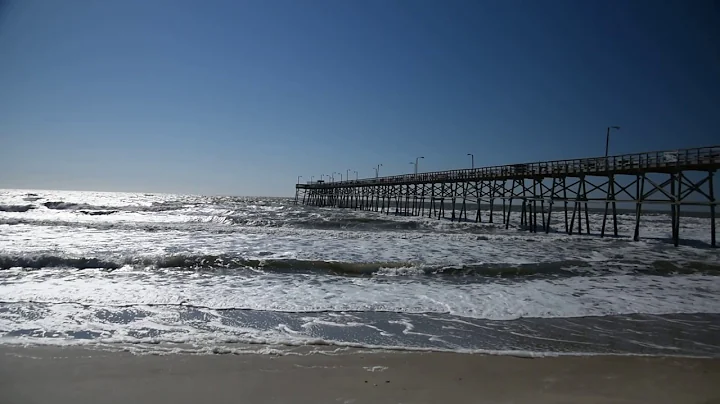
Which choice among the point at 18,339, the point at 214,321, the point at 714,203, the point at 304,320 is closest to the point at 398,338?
the point at 304,320

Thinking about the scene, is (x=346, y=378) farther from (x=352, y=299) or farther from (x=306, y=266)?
(x=306, y=266)

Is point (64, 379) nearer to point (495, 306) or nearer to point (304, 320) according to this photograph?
point (304, 320)

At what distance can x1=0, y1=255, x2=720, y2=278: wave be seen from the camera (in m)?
11.6

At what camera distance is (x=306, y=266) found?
39.8 feet

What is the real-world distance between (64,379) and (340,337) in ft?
10.4

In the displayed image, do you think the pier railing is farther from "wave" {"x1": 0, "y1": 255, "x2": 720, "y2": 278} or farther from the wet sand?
the wet sand

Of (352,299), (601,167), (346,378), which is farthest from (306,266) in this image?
(601,167)

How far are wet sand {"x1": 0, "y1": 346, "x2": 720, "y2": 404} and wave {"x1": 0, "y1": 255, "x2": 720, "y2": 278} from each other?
659 centimetres

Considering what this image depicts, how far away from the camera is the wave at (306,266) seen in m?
11.6

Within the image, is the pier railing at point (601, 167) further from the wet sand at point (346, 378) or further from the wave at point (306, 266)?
the wet sand at point (346, 378)

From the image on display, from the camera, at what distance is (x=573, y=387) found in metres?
4.13

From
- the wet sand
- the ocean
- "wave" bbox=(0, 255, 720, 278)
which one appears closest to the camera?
the wet sand

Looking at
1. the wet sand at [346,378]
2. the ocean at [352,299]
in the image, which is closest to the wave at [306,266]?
the ocean at [352,299]

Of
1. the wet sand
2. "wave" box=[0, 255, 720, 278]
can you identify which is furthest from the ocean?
the wet sand
